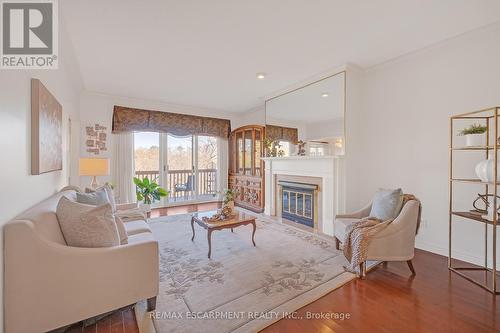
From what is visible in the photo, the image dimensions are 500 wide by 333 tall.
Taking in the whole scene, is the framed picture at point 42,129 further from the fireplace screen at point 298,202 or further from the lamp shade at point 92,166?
the fireplace screen at point 298,202

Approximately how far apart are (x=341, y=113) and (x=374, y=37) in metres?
1.09

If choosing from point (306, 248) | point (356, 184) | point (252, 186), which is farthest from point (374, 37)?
point (252, 186)

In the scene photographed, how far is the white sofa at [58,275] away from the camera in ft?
4.23

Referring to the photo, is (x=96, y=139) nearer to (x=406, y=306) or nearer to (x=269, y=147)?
(x=269, y=147)

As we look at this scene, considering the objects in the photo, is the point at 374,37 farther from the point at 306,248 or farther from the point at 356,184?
the point at 306,248

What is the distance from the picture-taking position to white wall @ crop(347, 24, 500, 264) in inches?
101

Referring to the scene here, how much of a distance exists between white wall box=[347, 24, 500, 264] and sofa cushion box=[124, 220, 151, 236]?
2941 mm

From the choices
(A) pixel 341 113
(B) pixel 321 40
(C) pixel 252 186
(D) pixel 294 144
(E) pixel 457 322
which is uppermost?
(B) pixel 321 40

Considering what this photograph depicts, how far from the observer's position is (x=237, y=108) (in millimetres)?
6094

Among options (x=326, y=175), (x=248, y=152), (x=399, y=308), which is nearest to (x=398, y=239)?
(x=399, y=308)

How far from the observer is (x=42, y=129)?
1.84 meters

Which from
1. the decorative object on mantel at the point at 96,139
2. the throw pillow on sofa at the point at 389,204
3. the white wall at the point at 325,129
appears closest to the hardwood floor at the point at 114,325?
the throw pillow on sofa at the point at 389,204

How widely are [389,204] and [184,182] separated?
4.92m

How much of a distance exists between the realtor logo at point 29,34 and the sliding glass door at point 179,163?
325 cm
